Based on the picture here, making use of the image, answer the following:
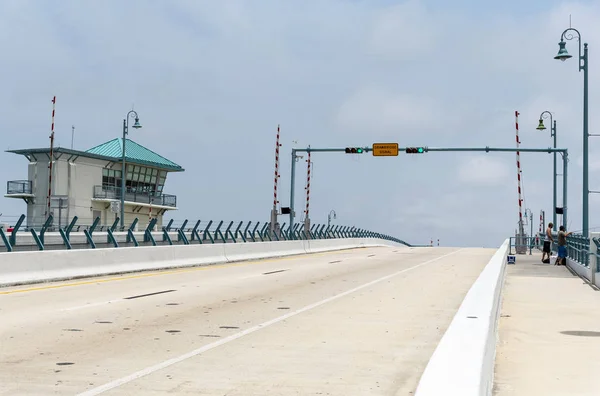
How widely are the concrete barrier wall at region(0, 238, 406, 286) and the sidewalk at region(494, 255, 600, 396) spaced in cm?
1167

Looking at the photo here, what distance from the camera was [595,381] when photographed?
8609 millimetres

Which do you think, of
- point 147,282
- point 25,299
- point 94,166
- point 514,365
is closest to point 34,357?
point 514,365

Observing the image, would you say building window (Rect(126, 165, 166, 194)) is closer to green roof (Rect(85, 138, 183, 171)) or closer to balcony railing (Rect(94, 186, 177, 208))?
balcony railing (Rect(94, 186, 177, 208))

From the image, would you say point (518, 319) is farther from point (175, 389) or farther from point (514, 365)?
point (175, 389)

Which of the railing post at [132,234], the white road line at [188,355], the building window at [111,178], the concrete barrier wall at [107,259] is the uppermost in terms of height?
the building window at [111,178]

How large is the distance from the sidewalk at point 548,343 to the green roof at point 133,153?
63640 mm

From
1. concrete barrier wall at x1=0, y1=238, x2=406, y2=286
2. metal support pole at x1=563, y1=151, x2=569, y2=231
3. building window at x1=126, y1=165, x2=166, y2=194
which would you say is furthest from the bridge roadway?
building window at x1=126, y1=165, x2=166, y2=194

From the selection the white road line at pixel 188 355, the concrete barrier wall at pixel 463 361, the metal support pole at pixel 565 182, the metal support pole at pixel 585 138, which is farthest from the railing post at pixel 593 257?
the metal support pole at pixel 565 182

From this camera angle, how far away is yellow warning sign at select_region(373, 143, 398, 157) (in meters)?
51.8

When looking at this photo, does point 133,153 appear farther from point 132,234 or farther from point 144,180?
point 132,234

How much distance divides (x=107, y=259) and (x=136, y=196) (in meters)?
56.9

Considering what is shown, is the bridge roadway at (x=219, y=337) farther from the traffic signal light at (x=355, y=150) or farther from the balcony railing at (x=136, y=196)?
the balcony railing at (x=136, y=196)

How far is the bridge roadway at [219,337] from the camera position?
7848mm

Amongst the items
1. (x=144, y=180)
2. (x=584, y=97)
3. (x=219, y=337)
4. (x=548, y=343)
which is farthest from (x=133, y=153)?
(x=548, y=343)
